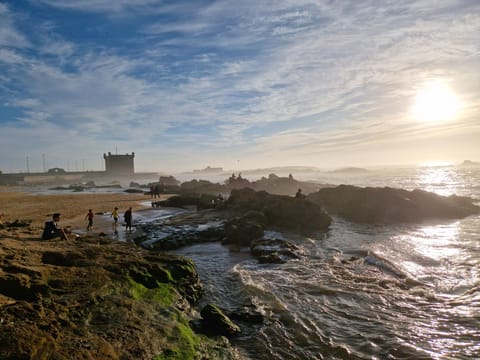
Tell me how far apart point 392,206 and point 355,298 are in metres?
21.1

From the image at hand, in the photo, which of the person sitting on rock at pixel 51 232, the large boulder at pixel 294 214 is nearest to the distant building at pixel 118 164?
the large boulder at pixel 294 214

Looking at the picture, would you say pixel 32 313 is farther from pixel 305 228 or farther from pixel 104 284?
pixel 305 228

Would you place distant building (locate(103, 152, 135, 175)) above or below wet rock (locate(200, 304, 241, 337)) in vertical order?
above

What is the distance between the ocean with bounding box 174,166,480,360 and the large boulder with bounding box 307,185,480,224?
32.2 feet

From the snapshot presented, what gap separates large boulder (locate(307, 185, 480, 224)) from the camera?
2798cm

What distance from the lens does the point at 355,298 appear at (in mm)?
10281

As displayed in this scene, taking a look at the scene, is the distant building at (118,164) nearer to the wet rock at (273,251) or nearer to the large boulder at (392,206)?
the large boulder at (392,206)

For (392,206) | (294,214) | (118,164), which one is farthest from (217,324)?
(118,164)

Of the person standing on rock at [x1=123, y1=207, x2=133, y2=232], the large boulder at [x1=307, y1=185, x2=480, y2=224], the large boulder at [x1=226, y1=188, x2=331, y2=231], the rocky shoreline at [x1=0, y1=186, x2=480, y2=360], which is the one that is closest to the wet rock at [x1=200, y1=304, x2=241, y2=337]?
the rocky shoreline at [x1=0, y1=186, x2=480, y2=360]

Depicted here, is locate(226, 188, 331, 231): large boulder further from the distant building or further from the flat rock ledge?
the distant building

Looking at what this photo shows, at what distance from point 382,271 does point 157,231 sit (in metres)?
12.8

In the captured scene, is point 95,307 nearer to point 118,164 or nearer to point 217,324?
point 217,324

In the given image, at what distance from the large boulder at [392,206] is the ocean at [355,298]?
9.81 m

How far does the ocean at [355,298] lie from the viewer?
24.3ft
